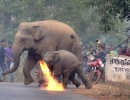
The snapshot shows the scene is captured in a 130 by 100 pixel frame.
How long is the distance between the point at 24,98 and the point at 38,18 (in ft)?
46.4

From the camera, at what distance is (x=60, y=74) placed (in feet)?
59.6

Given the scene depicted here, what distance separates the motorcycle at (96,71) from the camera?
2155 centimetres

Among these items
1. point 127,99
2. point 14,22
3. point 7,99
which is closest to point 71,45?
point 127,99

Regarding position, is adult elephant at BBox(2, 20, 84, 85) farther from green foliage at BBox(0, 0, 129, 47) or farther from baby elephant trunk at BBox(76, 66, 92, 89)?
green foliage at BBox(0, 0, 129, 47)

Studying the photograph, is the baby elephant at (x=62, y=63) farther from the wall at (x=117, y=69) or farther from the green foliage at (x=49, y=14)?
the green foliage at (x=49, y=14)

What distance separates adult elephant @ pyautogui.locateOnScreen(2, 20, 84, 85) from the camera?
64.3 ft

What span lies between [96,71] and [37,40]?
10.6 ft

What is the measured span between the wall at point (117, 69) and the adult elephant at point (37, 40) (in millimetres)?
3359

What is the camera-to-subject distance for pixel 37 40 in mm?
19594

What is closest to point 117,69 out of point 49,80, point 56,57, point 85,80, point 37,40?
point 85,80

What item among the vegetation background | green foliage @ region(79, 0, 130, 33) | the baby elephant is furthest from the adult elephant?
green foliage @ region(79, 0, 130, 33)

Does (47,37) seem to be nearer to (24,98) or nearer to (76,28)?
(24,98)

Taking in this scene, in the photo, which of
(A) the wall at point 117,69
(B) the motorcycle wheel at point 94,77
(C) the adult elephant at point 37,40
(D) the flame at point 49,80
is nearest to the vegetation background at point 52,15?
(A) the wall at point 117,69

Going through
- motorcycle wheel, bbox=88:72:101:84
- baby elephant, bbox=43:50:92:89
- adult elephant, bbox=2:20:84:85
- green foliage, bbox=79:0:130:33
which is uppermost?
green foliage, bbox=79:0:130:33
